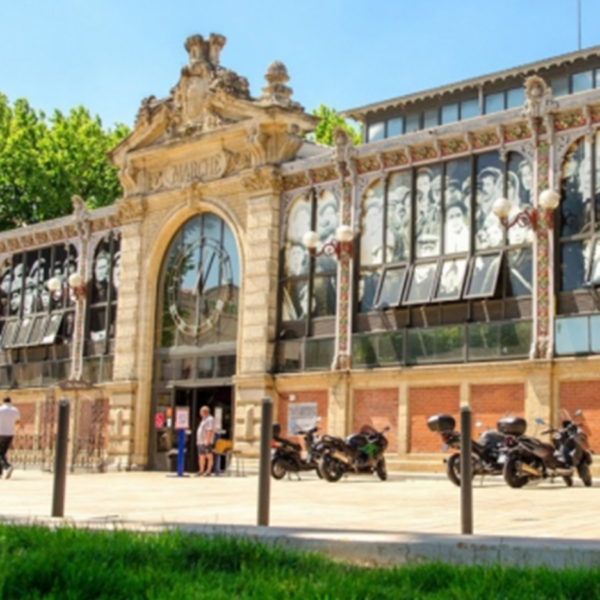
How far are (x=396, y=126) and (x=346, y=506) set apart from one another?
2893 cm

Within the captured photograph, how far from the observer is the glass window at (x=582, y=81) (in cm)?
3575

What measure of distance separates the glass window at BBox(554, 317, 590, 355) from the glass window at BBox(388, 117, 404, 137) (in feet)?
63.8

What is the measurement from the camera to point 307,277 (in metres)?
27.5

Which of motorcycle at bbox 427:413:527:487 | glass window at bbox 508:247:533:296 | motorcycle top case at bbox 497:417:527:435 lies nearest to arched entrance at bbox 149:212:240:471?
glass window at bbox 508:247:533:296

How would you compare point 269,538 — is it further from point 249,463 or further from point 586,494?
point 249,463

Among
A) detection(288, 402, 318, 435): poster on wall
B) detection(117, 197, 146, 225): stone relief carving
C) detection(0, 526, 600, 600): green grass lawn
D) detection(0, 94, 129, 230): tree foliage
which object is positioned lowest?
detection(0, 526, 600, 600): green grass lawn

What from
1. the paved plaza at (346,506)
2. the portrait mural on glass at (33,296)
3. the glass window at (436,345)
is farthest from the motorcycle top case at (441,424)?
the portrait mural on glass at (33,296)

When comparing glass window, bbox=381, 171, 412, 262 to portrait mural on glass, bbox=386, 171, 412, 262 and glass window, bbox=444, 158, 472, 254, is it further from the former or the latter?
glass window, bbox=444, 158, 472, 254

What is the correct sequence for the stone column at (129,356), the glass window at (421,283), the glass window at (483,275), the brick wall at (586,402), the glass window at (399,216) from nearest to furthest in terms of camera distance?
the brick wall at (586,402) < the glass window at (483,275) < the glass window at (421,283) < the glass window at (399,216) < the stone column at (129,356)

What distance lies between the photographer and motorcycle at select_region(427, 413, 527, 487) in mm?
18812

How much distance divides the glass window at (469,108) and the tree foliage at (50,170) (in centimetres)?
1421

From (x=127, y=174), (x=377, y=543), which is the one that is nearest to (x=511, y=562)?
(x=377, y=543)

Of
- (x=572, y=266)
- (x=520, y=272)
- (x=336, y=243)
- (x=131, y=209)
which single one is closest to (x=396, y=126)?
(x=131, y=209)

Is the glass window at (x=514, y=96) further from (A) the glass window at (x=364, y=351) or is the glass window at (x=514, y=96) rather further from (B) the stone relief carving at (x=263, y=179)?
(A) the glass window at (x=364, y=351)
